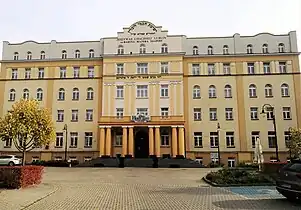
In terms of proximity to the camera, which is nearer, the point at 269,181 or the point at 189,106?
the point at 269,181

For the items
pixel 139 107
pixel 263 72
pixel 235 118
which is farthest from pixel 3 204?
pixel 263 72

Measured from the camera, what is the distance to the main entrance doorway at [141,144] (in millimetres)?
43688

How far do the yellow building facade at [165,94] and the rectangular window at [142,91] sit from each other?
136mm

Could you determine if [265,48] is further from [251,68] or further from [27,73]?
A: [27,73]

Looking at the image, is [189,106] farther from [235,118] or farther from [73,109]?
[73,109]

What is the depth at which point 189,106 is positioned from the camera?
144 feet

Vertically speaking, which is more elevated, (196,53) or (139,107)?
(196,53)

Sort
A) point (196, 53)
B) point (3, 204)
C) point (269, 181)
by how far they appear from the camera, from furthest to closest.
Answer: point (196, 53) → point (269, 181) → point (3, 204)

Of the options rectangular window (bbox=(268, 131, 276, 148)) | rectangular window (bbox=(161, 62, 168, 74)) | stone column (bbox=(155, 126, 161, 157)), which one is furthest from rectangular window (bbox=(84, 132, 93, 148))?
rectangular window (bbox=(268, 131, 276, 148))

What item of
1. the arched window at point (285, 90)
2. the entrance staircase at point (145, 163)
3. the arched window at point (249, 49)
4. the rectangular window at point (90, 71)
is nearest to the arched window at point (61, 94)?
the rectangular window at point (90, 71)

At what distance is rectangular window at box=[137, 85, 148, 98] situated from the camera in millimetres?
43938

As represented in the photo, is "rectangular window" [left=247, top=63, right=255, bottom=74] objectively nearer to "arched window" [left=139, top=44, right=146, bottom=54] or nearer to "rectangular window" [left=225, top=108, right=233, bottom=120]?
"rectangular window" [left=225, top=108, right=233, bottom=120]

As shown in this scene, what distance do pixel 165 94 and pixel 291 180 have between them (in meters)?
33.3

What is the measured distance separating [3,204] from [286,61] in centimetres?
4106
